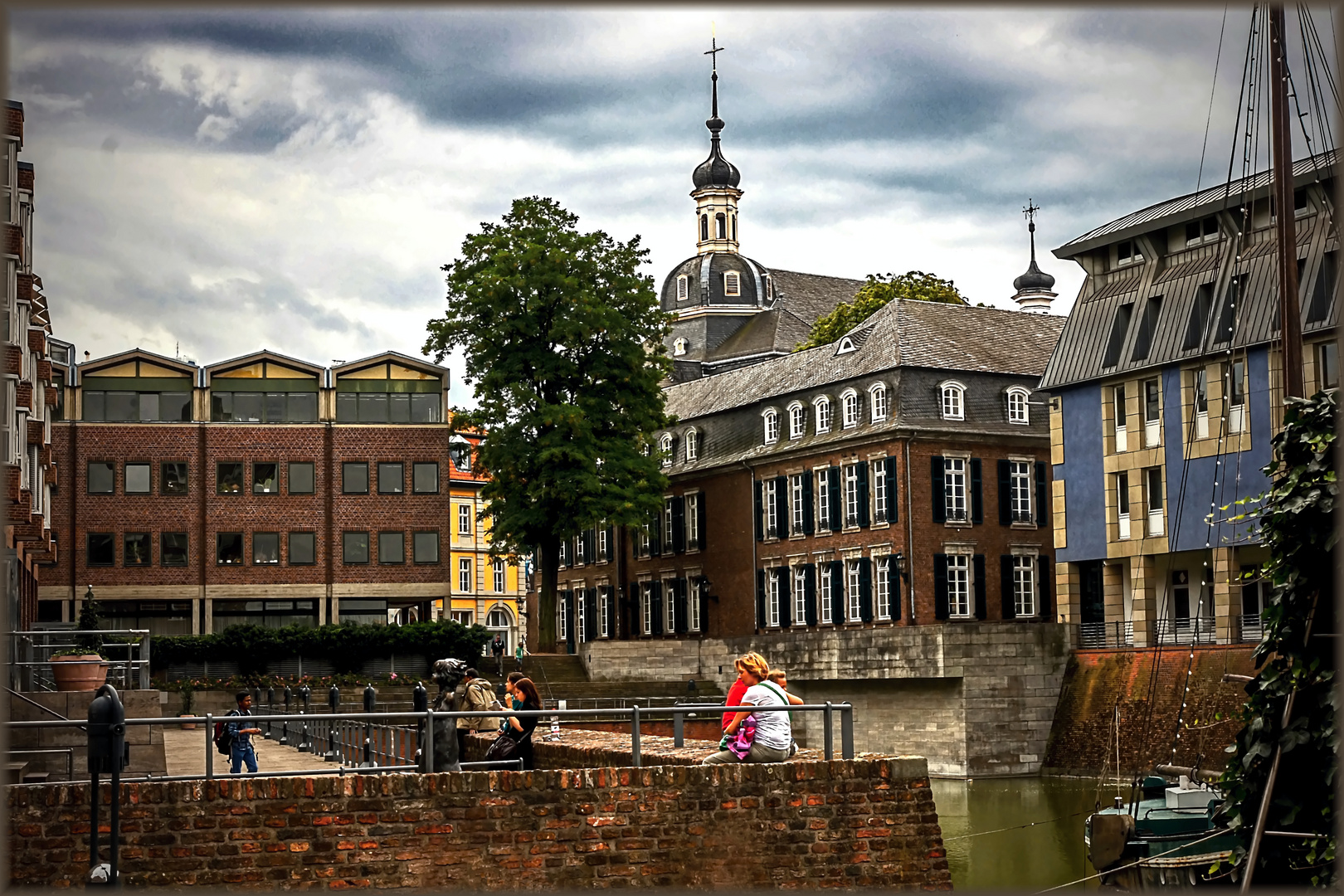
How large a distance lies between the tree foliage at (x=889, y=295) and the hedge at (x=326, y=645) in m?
22.2

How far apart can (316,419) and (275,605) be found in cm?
624

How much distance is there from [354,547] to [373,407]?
15.2 ft

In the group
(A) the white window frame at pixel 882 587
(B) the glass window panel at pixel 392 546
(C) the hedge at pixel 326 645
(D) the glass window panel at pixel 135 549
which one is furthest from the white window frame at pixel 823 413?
(D) the glass window panel at pixel 135 549

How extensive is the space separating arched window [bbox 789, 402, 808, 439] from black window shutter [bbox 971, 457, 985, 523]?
6.22 metres

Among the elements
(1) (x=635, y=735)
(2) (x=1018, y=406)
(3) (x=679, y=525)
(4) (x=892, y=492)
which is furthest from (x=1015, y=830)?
(3) (x=679, y=525)

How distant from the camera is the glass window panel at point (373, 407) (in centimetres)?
6031

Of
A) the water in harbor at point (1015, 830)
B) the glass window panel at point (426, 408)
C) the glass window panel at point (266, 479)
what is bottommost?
the water in harbor at point (1015, 830)

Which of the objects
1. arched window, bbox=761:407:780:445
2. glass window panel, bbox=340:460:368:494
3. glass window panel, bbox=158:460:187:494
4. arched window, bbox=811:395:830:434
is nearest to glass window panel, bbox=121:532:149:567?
glass window panel, bbox=158:460:187:494

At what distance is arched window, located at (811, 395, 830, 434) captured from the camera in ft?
196

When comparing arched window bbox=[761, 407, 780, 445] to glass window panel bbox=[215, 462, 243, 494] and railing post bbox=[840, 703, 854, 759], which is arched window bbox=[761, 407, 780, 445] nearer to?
glass window panel bbox=[215, 462, 243, 494]

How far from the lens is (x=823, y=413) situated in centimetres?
5981

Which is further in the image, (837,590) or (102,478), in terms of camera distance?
(102,478)

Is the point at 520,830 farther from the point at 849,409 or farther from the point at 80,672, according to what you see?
the point at 849,409

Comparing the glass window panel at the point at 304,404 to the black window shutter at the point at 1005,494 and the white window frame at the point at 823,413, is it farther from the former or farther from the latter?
the black window shutter at the point at 1005,494
